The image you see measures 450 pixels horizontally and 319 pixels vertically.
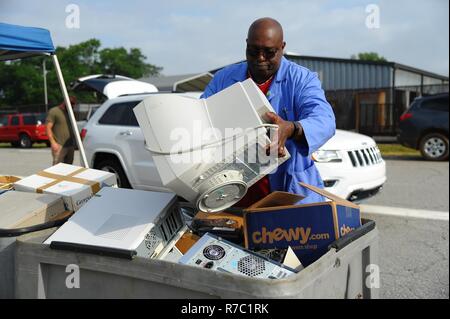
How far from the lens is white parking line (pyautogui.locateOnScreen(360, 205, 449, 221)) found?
20.0 feet

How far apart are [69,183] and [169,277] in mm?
1267

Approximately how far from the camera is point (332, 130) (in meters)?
2.12

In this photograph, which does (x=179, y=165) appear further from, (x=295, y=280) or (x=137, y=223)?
(x=295, y=280)

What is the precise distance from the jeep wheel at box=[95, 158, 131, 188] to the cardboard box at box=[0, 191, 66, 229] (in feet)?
14.3

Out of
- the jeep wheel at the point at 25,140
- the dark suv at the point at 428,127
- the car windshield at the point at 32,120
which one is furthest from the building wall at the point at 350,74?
the jeep wheel at the point at 25,140

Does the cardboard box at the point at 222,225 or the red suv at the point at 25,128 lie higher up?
the cardboard box at the point at 222,225

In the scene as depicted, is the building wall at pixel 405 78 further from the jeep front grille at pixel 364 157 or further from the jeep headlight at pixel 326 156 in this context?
the jeep headlight at pixel 326 156

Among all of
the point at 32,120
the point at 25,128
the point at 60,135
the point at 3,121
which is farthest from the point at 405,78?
the point at 60,135

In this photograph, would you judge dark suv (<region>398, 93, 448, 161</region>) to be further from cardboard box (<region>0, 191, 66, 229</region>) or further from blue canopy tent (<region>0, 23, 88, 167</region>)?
cardboard box (<region>0, 191, 66, 229</region>)

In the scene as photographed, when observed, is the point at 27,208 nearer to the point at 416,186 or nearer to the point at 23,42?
the point at 23,42

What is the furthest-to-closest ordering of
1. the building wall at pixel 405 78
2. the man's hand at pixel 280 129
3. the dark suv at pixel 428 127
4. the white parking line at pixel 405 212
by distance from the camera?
the building wall at pixel 405 78, the dark suv at pixel 428 127, the white parking line at pixel 405 212, the man's hand at pixel 280 129

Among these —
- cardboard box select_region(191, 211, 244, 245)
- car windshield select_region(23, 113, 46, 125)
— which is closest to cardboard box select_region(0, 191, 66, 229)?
cardboard box select_region(191, 211, 244, 245)

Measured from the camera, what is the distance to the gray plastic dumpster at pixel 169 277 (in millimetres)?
1430
